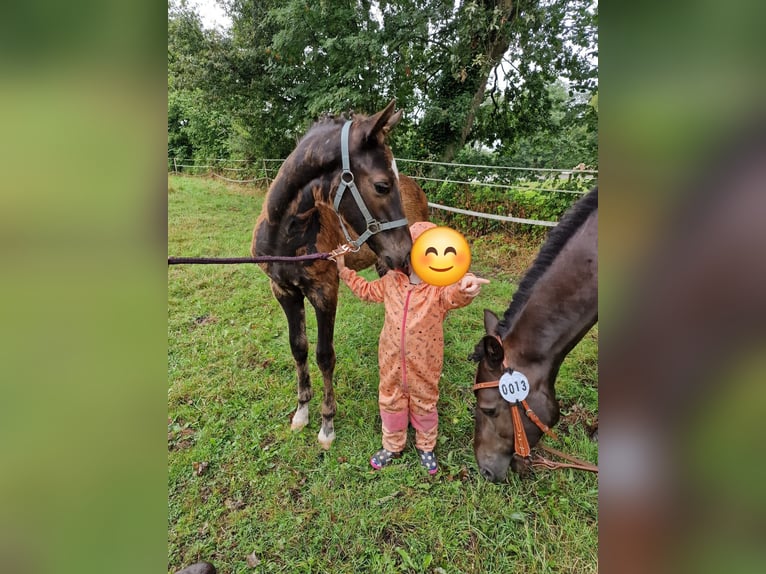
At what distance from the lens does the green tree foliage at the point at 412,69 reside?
7.08 m

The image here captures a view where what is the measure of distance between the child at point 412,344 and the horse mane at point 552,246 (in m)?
0.25

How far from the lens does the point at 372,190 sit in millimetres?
2145

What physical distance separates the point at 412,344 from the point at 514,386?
0.65 m

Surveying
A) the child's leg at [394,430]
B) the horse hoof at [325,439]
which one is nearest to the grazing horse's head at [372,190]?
the child's leg at [394,430]

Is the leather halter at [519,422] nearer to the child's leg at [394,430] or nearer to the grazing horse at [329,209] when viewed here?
the child's leg at [394,430]

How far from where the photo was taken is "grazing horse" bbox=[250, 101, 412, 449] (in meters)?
2.14

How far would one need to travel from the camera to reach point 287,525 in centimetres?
232

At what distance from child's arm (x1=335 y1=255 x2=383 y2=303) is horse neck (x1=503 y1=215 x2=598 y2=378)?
33.8 inches

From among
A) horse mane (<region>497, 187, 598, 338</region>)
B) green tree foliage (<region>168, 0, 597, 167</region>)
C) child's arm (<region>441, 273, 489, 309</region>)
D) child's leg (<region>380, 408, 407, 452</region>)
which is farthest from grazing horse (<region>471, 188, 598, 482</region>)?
green tree foliage (<region>168, 0, 597, 167</region>)
